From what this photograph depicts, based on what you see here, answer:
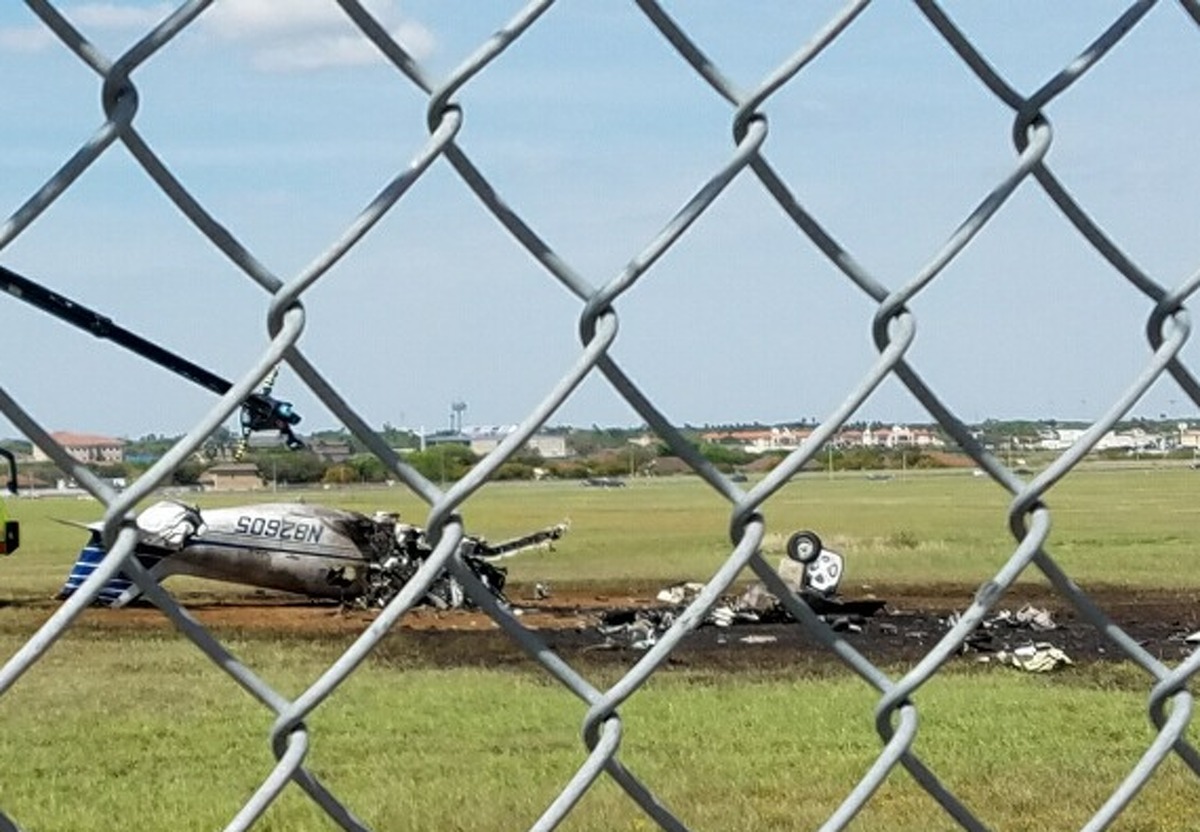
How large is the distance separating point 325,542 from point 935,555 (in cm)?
1081

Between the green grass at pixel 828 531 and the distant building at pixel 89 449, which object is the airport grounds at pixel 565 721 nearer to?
the distant building at pixel 89 449

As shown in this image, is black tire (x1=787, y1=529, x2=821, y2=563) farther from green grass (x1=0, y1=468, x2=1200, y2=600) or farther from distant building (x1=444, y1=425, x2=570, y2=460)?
distant building (x1=444, y1=425, x2=570, y2=460)

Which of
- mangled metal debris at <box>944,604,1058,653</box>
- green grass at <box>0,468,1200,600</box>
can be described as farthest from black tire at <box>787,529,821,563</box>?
mangled metal debris at <box>944,604,1058,653</box>

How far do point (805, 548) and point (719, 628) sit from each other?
2.92m

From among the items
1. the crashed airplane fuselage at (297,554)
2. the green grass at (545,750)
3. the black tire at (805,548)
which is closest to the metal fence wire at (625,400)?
the green grass at (545,750)

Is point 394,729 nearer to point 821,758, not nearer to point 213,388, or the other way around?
point 821,758

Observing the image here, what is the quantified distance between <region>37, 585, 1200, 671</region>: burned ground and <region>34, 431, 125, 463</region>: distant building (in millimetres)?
8998

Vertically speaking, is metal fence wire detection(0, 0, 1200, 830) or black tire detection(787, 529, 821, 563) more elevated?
metal fence wire detection(0, 0, 1200, 830)

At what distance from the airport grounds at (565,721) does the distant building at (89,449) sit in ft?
0.18

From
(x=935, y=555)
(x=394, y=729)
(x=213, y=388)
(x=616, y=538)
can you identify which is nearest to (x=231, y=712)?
(x=394, y=729)

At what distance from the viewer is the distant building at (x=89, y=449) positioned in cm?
118

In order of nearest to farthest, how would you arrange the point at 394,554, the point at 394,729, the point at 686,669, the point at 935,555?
the point at 394,729 < the point at 686,669 < the point at 394,554 < the point at 935,555

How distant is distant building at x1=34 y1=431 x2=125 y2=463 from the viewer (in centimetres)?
118

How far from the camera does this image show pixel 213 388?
146 cm
